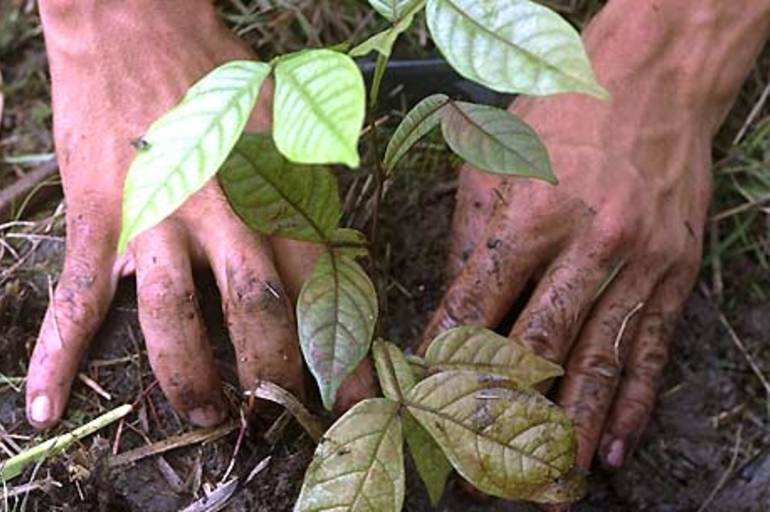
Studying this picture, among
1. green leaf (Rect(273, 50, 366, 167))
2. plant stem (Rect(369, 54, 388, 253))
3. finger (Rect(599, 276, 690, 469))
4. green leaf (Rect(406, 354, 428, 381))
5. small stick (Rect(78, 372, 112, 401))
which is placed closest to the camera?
green leaf (Rect(273, 50, 366, 167))

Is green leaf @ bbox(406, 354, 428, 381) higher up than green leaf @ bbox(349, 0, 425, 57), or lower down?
lower down

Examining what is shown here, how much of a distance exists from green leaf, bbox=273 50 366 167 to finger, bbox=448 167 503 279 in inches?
27.6

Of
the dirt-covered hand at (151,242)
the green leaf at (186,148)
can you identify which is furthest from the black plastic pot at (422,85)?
the green leaf at (186,148)

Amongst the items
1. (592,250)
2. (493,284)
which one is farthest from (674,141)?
(493,284)

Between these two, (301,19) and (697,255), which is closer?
(697,255)

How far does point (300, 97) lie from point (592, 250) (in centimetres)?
72

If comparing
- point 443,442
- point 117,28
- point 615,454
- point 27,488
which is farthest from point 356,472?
point 117,28

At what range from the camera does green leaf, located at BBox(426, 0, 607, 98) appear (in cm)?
82

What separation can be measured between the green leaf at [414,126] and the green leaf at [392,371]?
18 centimetres

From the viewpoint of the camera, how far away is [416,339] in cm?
155

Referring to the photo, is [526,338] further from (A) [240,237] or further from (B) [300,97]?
(B) [300,97]

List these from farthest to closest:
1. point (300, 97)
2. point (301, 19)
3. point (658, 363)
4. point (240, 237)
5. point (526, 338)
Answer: point (301, 19), point (658, 363), point (526, 338), point (240, 237), point (300, 97)

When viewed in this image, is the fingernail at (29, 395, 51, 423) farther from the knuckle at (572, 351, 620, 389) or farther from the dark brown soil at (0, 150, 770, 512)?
the knuckle at (572, 351, 620, 389)

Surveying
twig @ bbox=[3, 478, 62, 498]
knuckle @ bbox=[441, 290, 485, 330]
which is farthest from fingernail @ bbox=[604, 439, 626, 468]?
twig @ bbox=[3, 478, 62, 498]
